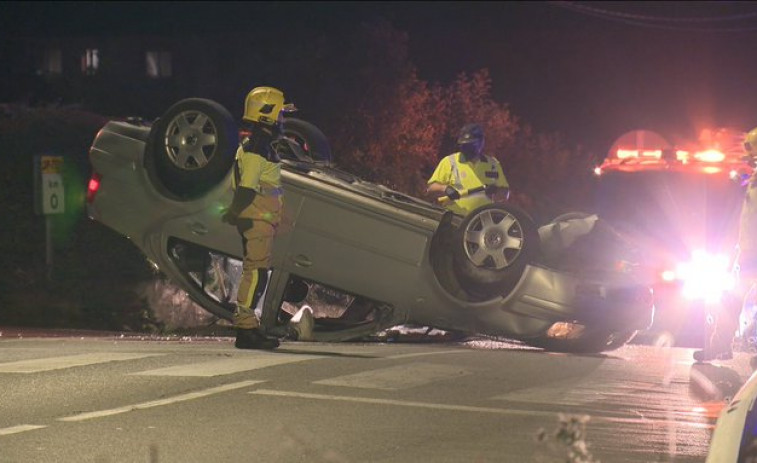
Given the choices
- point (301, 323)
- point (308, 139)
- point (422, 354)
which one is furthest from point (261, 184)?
point (308, 139)

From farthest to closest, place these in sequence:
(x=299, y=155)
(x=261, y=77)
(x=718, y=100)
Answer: (x=718, y=100) < (x=261, y=77) < (x=299, y=155)

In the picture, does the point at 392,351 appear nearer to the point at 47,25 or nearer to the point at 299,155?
the point at 299,155

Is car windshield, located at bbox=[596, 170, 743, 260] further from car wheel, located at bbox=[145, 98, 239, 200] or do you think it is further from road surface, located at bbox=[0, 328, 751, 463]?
car wheel, located at bbox=[145, 98, 239, 200]

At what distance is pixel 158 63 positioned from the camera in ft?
212

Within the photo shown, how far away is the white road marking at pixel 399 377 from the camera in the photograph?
980 cm

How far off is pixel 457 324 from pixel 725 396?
106 inches

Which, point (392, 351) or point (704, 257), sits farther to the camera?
point (704, 257)

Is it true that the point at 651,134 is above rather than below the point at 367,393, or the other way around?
above

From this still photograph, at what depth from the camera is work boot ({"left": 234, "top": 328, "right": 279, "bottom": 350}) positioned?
1178 cm

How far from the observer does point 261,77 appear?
4569 centimetres

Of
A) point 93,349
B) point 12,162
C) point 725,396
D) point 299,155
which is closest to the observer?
point 725,396

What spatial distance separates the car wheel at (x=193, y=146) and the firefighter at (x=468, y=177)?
2.21 metres

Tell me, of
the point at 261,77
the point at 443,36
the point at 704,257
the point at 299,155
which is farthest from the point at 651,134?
the point at 443,36

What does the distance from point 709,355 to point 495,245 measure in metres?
2.14
